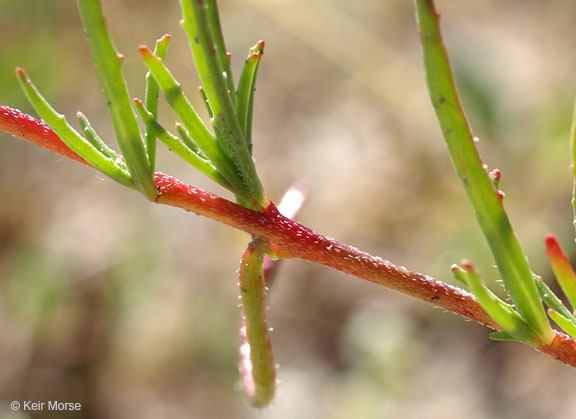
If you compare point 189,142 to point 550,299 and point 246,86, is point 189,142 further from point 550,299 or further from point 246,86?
point 550,299

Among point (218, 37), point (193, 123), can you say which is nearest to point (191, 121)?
point (193, 123)

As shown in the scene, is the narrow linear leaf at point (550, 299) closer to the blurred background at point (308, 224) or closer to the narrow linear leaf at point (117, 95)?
the narrow linear leaf at point (117, 95)

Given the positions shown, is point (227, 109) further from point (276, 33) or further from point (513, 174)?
point (276, 33)

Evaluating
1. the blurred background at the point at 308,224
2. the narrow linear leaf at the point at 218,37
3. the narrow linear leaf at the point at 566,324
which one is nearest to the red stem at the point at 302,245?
the narrow linear leaf at the point at 566,324

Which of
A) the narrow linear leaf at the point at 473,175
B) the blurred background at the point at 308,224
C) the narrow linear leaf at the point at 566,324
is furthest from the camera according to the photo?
the blurred background at the point at 308,224

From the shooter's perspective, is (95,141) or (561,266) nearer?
(561,266)

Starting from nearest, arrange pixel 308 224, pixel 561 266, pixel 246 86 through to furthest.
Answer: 1. pixel 561 266
2. pixel 246 86
3. pixel 308 224

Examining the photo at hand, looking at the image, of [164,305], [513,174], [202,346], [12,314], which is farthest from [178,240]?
[513,174]
